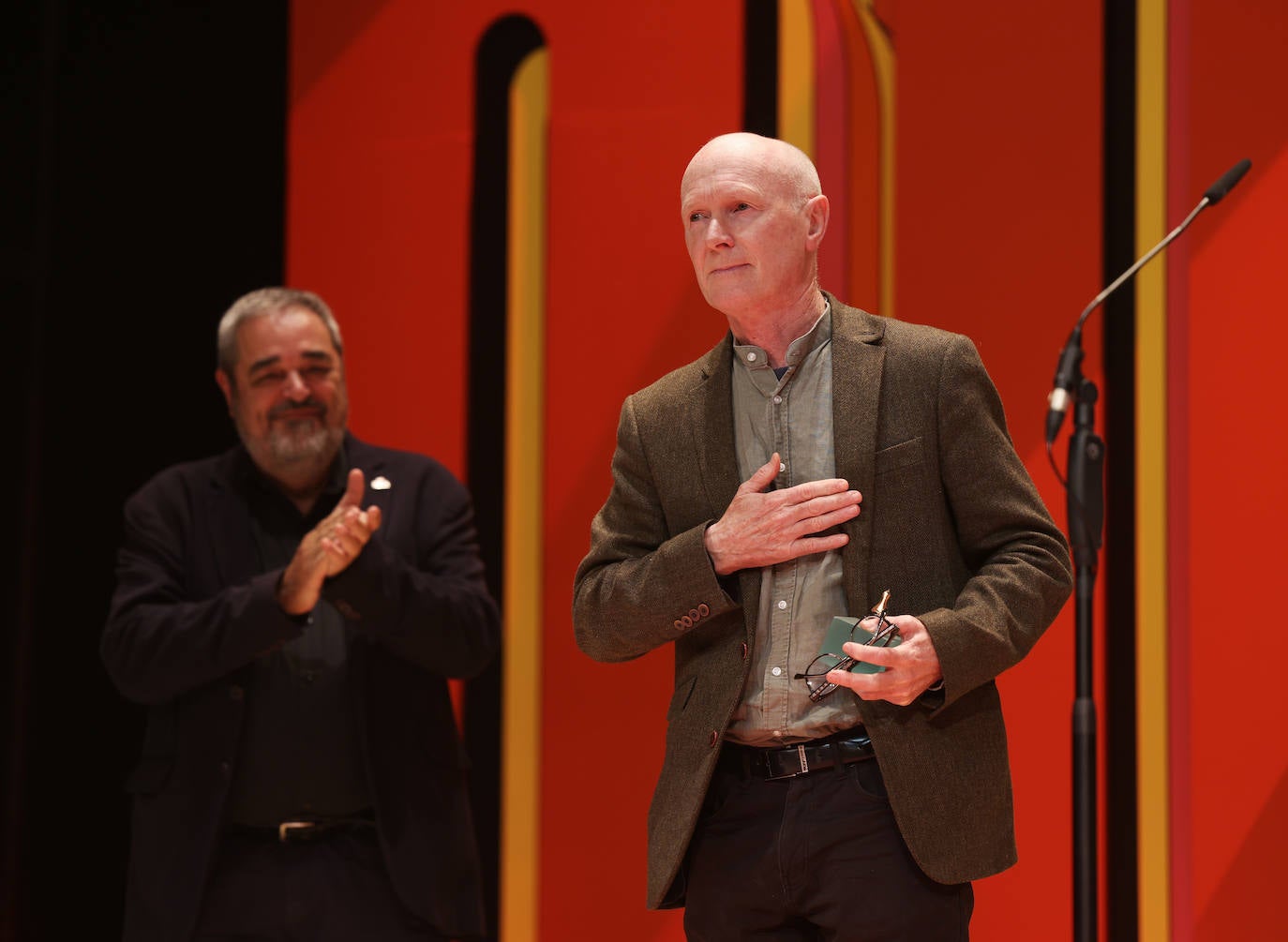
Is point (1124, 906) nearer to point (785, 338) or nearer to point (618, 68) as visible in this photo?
point (785, 338)

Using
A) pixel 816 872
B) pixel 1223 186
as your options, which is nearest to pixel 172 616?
pixel 816 872

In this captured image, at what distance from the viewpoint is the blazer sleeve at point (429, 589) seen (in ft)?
9.72

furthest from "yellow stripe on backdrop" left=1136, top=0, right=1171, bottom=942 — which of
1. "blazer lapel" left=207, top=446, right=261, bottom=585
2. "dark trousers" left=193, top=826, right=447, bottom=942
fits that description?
"blazer lapel" left=207, top=446, right=261, bottom=585

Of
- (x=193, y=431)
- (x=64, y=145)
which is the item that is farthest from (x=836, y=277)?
(x=64, y=145)

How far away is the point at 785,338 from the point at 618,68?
1.47 meters

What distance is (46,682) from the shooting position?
3988 mm

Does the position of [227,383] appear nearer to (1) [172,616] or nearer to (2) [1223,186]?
(1) [172,616]

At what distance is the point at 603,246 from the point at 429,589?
1.05 m

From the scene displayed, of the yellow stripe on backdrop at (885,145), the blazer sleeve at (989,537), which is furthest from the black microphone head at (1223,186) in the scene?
the yellow stripe on backdrop at (885,145)

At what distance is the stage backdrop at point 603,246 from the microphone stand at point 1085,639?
2.67 ft

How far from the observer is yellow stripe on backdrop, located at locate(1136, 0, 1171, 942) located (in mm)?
3064

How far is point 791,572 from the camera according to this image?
7.59 ft

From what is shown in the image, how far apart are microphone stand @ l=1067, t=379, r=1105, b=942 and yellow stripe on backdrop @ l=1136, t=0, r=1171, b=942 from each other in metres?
0.81

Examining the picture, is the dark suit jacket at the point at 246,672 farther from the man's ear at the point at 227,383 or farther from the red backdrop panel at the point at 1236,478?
the red backdrop panel at the point at 1236,478
